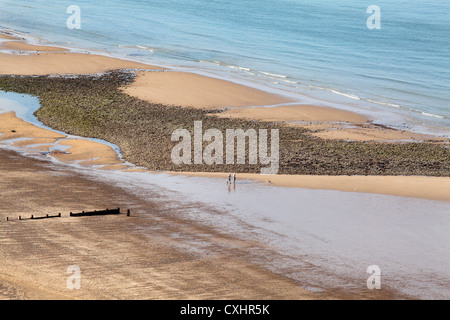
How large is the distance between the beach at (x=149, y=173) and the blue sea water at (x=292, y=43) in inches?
317

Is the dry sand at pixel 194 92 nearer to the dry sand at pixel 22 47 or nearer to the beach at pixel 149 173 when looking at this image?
the beach at pixel 149 173

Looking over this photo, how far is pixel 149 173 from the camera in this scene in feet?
118

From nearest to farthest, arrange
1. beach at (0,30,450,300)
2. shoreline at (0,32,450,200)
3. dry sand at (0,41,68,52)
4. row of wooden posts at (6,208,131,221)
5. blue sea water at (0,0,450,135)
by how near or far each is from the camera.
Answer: beach at (0,30,450,300) < row of wooden posts at (6,208,131,221) < shoreline at (0,32,450,200) < blue sea water at (0,0,450,135) < dry sand at (0,41,68,52)

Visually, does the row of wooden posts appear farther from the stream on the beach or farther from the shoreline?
the shoreline

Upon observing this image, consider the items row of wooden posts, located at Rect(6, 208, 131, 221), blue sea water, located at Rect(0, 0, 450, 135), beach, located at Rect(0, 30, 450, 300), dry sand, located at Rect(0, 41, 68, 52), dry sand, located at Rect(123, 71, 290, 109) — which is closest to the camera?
beach, located at Rect(0, 30, 450, 300)

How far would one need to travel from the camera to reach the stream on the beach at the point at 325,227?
22906 millimetres

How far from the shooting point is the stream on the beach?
22.9 m

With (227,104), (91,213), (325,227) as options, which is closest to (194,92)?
(227,104)

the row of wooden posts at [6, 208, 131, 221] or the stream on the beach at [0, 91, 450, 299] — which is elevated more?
the row of wooden posts at [6, 208, 131, 221]

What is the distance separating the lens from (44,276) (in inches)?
835

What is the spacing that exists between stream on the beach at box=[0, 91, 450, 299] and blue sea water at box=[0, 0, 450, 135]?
21.6 meters

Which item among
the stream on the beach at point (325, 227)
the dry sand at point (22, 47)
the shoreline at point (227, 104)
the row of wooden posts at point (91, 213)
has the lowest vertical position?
the stream on the beach at point (325, 227)

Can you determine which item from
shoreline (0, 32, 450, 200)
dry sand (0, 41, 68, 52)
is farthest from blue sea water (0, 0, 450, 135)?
dry sand (0, 41, 68, 52)

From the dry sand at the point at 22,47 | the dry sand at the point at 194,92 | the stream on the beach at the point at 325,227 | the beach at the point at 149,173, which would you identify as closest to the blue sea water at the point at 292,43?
the dry sand at the point at 194,92
